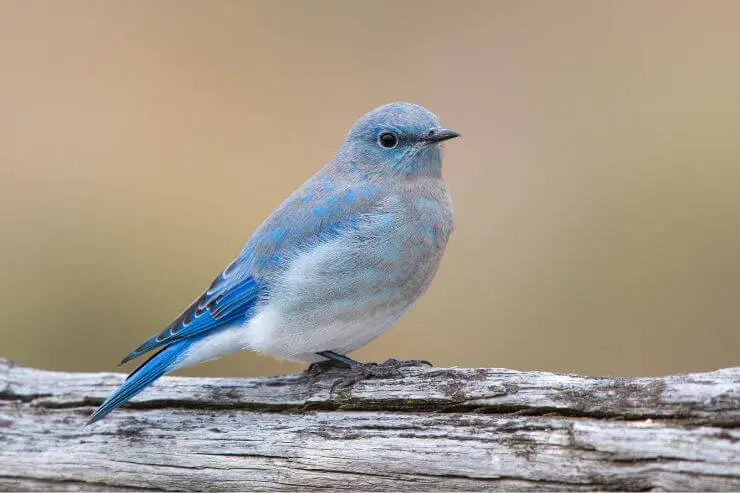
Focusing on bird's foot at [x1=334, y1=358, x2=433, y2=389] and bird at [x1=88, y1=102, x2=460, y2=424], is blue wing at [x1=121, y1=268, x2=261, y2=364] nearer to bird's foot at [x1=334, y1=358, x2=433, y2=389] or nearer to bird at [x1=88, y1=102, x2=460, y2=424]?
bird at [x1=88, y1=102, x2=460, y2=424]

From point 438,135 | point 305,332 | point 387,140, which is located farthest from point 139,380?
point 438,135

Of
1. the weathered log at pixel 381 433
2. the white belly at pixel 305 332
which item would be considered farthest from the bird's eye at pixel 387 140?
the weathered log at pixel 381 433

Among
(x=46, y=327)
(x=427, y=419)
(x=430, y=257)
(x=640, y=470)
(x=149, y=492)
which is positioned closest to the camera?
(x=640, y=470)

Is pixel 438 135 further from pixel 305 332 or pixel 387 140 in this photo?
pixel 305 332

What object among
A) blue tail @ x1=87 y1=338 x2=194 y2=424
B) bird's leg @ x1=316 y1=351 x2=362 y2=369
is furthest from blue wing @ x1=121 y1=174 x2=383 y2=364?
bird's leg @ x1=316 y1=351 x2=362 y2=369

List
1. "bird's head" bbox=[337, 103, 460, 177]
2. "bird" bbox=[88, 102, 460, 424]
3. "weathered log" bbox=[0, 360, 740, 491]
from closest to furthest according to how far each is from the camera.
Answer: "weathered log" bbox=[0, 360, 740, 491] < "bird" bbox=[88, 102, 460, 424] < "bird's head" bbox=[337, 103, 460, 177]

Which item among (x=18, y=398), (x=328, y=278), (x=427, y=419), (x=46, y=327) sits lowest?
(x=427, y=419)

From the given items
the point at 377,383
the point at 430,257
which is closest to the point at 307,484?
the point at 377,383

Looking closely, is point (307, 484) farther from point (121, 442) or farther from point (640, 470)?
point (640, 470)
